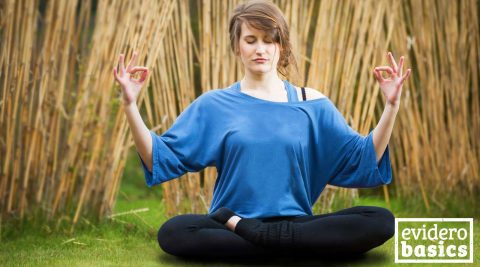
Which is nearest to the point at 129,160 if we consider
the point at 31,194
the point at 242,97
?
the point at 31,194

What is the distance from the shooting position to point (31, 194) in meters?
2.73

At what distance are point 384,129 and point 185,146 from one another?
544 millimetres

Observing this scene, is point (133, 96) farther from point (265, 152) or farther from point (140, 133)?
point (265, 152)

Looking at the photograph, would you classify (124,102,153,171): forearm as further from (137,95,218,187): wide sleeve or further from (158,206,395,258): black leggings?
(158,206,395,258): black leggings

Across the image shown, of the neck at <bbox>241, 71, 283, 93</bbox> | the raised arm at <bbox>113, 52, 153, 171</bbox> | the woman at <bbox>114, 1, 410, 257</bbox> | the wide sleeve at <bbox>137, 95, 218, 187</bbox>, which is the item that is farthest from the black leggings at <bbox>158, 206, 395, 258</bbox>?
the neck at <bbox>241, 71, 283, 93</bbox>

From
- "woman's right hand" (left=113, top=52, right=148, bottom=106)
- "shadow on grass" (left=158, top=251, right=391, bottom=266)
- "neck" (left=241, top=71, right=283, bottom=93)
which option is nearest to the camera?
"woman's right hand" (left=113, top=52, right=148, bottom=106)

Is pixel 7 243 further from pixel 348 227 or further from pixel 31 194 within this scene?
pixel 348 227

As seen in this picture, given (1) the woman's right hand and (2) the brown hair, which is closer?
(1) the woman's right hand

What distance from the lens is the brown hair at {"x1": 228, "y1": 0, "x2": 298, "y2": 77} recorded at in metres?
2.18

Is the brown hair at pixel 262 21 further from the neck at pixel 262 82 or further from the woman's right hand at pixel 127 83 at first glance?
the woman's right hand at pixel 127 83

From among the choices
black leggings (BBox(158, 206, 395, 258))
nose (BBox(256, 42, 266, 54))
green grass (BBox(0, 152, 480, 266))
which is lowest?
green grass (BBox(0, 152, 480, 266))

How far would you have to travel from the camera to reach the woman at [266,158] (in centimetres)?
209

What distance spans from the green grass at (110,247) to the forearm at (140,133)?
0.98 feet

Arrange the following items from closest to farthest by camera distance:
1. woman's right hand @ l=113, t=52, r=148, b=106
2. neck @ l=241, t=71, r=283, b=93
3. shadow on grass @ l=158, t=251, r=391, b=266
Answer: woman's right hand @ l=113, t=52, r=148, b=106 < shadow on grass @ l=158, t=251, r=391, b=266 < neck @ l=241, t=71, r=283, b=93
